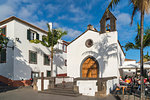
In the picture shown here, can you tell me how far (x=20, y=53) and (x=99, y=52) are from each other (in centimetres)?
1148

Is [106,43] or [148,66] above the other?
[106,43]

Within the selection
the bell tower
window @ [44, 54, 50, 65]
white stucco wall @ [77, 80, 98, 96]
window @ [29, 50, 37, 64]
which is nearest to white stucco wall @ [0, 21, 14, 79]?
window @ [29, 50, 37, 64]

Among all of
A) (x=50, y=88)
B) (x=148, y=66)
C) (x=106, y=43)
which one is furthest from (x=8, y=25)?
(x=148, y=66)

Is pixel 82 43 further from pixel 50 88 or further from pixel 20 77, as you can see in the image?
pixel 20 77

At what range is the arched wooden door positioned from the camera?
57.8ft

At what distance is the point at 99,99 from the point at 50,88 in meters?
5.83

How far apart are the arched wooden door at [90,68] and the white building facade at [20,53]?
8410 millimetres

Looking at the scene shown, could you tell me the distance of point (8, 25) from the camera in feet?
60.3

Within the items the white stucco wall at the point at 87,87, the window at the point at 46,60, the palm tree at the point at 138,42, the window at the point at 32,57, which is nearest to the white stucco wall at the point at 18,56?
the window at the point at 32,57

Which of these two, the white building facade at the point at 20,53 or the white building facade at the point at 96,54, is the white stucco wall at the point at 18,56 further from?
the white building facade at the point at 96,54

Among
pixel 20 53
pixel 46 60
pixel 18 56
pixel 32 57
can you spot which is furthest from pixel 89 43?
pixel 18 56

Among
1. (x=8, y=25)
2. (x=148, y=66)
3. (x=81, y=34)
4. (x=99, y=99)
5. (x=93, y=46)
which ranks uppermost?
(x=8, y=25)

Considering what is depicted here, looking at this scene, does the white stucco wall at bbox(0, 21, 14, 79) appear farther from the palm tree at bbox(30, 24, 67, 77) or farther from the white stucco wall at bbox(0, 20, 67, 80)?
the palm tree at bbox(30, 24, 67, 77)

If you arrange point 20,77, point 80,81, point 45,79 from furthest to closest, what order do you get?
point 20,77 → point 45,79 → point 80,81
